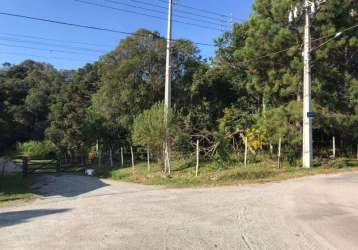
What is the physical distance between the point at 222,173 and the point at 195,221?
32.5ft

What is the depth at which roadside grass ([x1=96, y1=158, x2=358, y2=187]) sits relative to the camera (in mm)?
17750

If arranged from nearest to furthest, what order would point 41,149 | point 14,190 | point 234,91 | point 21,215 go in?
point 21,215
point 14,190
point 234,91
point 41,149

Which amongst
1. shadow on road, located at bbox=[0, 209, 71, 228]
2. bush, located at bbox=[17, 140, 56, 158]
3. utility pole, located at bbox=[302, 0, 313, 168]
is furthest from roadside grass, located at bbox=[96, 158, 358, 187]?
bush, located at bbox=[17, 140, 56, 158]

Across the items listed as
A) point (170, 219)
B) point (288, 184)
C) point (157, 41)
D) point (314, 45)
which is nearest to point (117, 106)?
point (157, 41)

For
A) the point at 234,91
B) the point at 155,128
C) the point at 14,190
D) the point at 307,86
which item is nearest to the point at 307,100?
the point at 307,86

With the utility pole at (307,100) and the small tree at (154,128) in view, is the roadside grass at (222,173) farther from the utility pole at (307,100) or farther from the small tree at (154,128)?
the small tree at (154,128)

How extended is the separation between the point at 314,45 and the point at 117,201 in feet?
51.7

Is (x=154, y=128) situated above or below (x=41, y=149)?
above

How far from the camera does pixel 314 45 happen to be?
23484mm

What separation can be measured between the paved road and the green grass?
150cm

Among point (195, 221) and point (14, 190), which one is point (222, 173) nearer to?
point (14, 190)

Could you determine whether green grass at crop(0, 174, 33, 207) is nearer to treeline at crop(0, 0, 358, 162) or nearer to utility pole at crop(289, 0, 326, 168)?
treeline at crop(0, 0, 358, 162)

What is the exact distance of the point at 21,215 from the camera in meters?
11.0

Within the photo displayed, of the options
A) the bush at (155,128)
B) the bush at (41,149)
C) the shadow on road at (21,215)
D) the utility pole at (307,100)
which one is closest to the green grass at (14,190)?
the shadow on road at (21,215)
